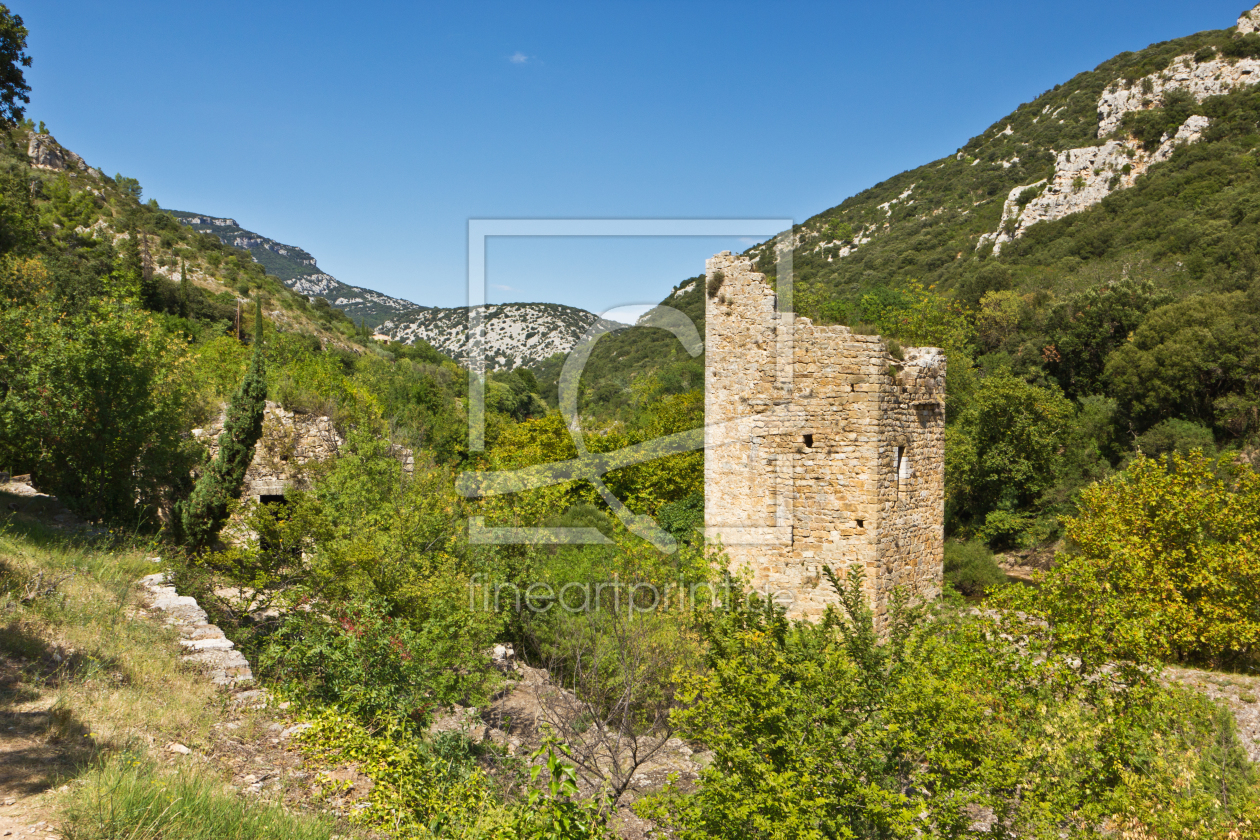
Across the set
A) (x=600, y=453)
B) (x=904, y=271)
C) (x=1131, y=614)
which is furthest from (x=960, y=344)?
(x=1131, y=614)

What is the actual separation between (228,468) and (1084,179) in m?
52.7

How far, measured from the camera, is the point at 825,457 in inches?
316

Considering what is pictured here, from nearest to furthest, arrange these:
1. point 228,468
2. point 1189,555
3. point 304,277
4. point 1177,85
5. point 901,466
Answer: point 901,466 < point 1189,555 < point 228,468 < point 1177,85 < point 304,277

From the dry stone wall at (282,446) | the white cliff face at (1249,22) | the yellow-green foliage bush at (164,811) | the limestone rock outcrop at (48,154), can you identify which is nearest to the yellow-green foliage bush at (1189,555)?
the yellow-green foliage bush at (164,811)

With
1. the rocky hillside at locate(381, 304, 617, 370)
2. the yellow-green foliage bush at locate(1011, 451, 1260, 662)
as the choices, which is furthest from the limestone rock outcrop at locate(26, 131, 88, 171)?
the yellow-green foliage bush at locate(1011, 451, 1260, 662)

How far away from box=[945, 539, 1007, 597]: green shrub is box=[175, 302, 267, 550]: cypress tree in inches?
704

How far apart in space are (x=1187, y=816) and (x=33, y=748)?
8.21 m

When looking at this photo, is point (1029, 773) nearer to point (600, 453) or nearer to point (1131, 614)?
point (1131, 614)

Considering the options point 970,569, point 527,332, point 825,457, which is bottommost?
point 970,569

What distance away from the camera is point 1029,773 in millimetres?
5184

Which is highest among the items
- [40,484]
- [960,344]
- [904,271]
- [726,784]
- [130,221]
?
[130,221]

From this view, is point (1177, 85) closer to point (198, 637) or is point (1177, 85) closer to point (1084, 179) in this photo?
point (1084, 179)

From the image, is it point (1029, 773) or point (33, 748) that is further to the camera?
point (1029, 773)

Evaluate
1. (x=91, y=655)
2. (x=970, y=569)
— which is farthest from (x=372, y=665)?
(x=970, y=569)
